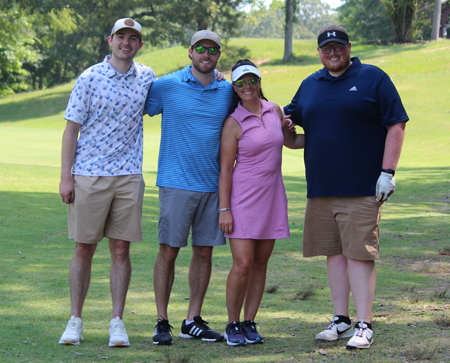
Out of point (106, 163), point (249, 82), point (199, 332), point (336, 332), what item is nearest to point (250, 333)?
point (199, 332)

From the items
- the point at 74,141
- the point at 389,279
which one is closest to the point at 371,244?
the point at 389,279

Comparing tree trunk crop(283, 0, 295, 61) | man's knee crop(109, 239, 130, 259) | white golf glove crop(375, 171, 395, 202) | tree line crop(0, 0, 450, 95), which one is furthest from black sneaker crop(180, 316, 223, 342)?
tree trunk crop(283, 0, 295, 61)

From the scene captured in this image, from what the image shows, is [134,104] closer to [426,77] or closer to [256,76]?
[256,76]

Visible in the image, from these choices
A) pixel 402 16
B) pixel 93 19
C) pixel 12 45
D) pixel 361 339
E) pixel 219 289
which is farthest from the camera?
pixel 12 45

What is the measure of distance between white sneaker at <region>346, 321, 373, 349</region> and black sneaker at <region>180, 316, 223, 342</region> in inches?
39.4

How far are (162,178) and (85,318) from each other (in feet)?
4.61

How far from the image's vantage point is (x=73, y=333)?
4.08 m

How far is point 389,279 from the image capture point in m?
6.02

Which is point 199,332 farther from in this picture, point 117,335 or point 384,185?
point 384,185

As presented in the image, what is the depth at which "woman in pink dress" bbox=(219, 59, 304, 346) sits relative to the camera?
421cm

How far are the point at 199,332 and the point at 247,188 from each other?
47.0 inches

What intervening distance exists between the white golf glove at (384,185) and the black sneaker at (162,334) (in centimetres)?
188

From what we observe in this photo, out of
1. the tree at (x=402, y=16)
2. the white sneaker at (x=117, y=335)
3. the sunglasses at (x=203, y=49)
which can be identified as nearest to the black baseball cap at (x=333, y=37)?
the sunglasses at (x=203, y=49)

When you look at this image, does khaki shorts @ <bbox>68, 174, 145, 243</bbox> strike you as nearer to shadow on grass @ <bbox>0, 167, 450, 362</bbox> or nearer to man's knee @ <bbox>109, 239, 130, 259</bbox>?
man's knee @ <bbox>109, 239, 130, 259</bbox>
